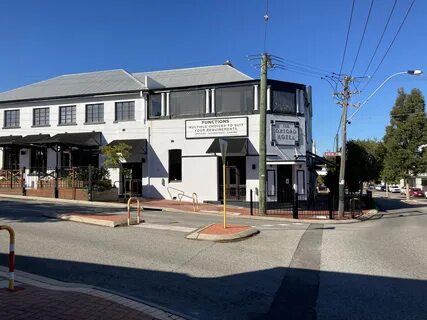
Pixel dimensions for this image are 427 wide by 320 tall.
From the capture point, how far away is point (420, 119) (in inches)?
2000

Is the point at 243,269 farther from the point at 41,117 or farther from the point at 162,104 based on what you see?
the point at 41,117

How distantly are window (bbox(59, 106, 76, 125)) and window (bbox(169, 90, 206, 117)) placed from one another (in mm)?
7443

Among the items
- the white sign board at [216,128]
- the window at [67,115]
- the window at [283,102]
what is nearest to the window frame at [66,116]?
the window at [67,115]

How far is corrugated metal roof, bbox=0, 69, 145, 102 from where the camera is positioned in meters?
31.4

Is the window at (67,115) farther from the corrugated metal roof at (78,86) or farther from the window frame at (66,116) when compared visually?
the corrugated metal roof at (78,86)

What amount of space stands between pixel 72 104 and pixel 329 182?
19.9 metres

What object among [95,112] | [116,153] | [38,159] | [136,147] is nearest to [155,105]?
[136,147]

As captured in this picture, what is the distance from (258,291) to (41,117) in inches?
1136

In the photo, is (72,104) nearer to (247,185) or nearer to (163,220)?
(247,185)

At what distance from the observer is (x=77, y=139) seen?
97.6ft

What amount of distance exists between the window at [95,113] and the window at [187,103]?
5223 mm

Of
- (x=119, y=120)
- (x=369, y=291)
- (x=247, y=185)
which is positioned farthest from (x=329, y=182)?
(x=369, y=291)

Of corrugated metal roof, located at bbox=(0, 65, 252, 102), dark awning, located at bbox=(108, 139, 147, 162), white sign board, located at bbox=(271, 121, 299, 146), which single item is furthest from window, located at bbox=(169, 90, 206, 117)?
white sign board, located at bbox=(271, 121, 299, 146)

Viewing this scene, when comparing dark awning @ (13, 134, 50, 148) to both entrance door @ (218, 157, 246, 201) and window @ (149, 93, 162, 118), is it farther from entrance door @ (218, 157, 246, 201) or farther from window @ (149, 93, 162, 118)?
entrance door @ (218, 157, 246, 201)
